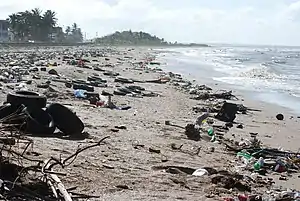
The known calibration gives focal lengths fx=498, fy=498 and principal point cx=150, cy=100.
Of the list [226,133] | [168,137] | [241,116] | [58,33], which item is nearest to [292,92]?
[241,116]

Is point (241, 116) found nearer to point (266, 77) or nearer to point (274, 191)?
point (274, 191)

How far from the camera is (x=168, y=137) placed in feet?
34.4

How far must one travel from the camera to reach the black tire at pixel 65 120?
925 centimetres

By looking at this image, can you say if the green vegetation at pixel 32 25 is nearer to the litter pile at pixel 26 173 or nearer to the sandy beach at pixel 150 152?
the sandy beach at pixel 150 152

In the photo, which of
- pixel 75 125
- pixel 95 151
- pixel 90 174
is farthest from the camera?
pixel 75 125

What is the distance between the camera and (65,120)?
930 cm

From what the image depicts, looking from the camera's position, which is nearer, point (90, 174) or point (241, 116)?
point (90, 174)

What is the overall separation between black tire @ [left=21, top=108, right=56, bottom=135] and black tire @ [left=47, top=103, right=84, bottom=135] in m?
0.12

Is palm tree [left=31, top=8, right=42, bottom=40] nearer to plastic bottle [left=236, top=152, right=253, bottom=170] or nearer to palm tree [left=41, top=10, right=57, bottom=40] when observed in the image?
palm tree [left=41, top=10, right=57, bottom=40]

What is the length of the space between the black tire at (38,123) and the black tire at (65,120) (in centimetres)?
12

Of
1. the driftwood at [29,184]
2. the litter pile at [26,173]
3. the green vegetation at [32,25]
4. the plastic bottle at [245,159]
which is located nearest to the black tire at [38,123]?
the litter pile at [26,173]

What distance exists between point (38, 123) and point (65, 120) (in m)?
0.60

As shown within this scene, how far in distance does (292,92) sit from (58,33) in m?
108

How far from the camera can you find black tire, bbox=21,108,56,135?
28.5 ft
